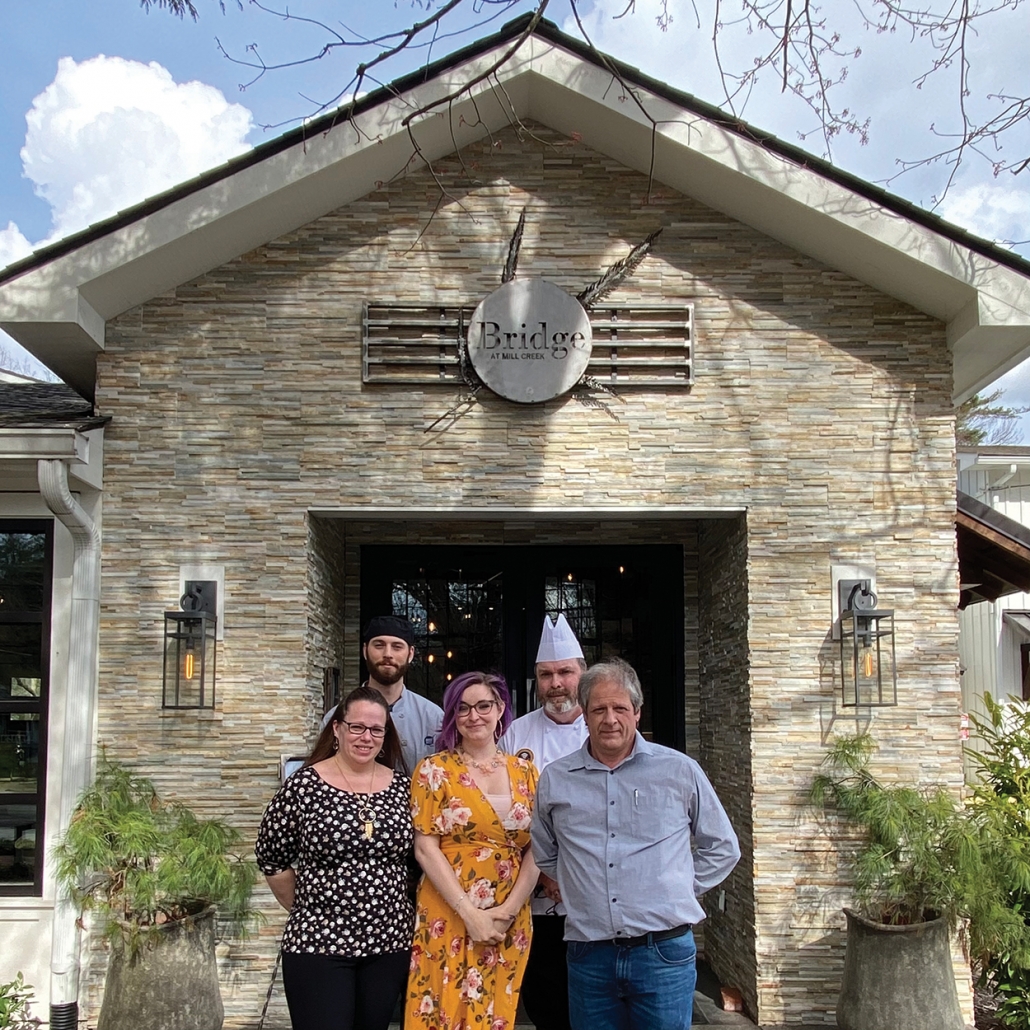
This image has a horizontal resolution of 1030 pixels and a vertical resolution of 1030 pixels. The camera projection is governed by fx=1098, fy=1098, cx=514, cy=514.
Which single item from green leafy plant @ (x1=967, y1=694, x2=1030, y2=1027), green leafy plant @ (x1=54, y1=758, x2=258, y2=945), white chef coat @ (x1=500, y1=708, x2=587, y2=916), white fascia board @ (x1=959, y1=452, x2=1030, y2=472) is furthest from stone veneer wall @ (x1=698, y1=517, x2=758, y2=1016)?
white fascia board @ (x1=959, y1=452, x2=1030, y2=472)

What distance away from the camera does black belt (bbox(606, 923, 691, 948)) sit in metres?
3.00

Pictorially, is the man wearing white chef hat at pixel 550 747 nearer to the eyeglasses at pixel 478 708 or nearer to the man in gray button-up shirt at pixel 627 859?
the eyeglasses at pixel 478 708

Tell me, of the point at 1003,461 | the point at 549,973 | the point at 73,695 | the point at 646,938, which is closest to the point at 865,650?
the point at 549,973

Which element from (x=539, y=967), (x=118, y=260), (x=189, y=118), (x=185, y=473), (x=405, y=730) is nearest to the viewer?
(x=539, y=967)

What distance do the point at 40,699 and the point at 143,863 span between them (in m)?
1.03

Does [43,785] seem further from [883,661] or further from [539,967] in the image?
[883,661]

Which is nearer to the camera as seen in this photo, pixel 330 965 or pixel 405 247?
pixel 330 965

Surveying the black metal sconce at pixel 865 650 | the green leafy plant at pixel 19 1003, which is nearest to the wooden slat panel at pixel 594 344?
the black metal sconce at pixel 865 650

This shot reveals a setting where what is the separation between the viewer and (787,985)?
16.3 ft

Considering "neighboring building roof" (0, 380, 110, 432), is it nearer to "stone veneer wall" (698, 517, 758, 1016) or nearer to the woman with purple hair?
the woman with purple hair

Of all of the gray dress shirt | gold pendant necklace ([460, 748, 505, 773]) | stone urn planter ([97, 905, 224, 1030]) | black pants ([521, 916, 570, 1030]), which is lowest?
stone urn planter ([97, 905, 224, 1030])

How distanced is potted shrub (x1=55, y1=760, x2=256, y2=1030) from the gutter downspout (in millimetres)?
280

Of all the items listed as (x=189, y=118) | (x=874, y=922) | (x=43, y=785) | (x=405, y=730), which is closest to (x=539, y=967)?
(x=405, y=730)

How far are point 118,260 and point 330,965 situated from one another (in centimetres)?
318
